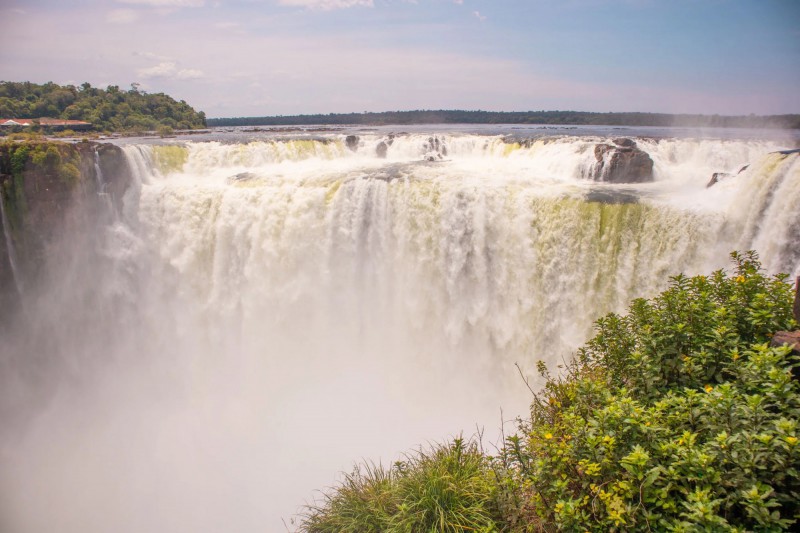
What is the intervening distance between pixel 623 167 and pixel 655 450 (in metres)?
12.2

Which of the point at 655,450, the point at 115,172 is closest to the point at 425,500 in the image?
the point at 655,450

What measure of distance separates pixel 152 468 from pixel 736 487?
12.3 metres

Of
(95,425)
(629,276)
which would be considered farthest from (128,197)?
(629,276)

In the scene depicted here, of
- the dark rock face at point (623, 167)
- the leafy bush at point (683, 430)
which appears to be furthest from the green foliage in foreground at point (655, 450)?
the dark rock face at point (623, 167)

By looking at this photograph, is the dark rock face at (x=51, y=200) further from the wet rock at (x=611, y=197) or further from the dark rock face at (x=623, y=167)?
the dark rock face at (x=623, y=167)

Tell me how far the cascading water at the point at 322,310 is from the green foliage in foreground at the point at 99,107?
2209 centimetres

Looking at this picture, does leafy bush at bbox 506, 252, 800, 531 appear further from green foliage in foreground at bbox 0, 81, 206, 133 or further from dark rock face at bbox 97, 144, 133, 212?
green foliage in foreground at bbox 0, 81, 206, 133

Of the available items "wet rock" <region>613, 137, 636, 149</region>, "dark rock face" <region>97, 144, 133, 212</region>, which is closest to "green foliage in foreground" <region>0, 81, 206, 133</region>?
"dark rock face" <region>97, 144, 133, 212</region>

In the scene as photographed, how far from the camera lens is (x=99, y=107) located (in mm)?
35281

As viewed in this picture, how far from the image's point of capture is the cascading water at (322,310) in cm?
1051

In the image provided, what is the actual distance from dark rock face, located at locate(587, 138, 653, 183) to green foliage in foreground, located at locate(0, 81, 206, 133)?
3133cm

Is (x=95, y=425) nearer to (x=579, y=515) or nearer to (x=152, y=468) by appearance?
(x=152, y=468)

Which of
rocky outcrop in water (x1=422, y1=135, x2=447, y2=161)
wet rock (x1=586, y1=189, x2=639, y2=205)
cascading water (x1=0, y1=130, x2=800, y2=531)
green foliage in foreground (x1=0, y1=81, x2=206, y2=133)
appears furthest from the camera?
green foliage in foreground (x1=0, y1=81, x2=206, y2=133)

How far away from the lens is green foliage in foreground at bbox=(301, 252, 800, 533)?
10.4ft
